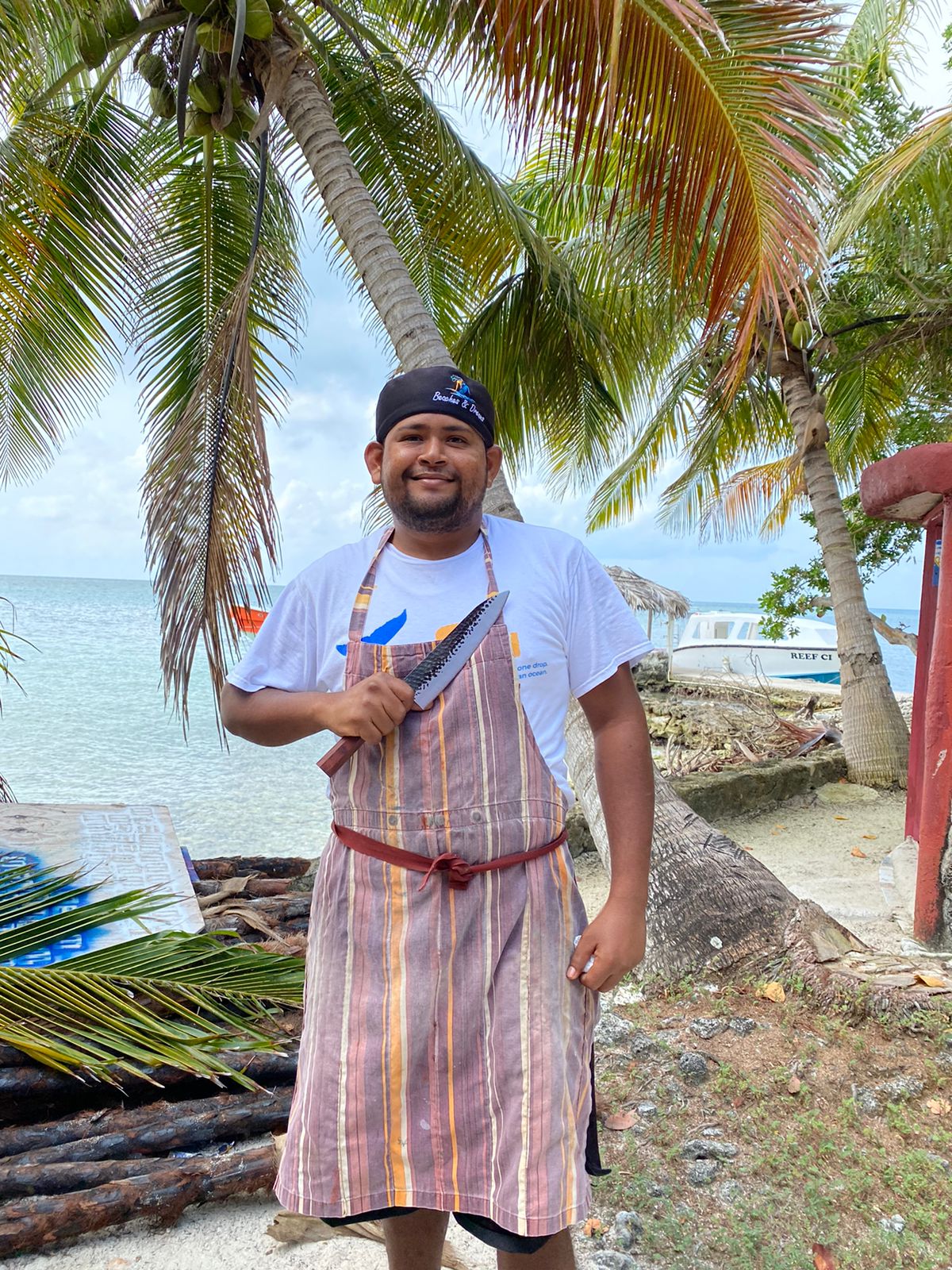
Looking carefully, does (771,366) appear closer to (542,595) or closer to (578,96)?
(578,96)

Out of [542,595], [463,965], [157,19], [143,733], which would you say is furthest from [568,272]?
[143,733]

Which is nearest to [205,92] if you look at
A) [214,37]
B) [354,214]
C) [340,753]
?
[214,37]

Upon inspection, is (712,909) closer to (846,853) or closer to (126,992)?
(126,992)

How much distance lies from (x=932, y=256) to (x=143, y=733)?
23.5 m

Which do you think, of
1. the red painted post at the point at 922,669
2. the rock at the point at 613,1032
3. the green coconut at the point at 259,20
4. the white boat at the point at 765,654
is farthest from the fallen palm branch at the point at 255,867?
the white boat at the point at 765,654

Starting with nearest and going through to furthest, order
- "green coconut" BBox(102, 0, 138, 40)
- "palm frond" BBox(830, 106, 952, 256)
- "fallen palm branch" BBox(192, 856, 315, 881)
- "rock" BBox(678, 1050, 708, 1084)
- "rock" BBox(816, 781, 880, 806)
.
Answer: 1. "rock" BBox(678, 1050, 708, 1084)
2. "green coconut" BBox(102, 0, 138, 40)
3. "fallen palm branch" BBox(192, 856, 315, 881)
4. "palm frond" BBox(830, 106, 952, 256)
5. "rock" BBox(816, 781, 880, 806)

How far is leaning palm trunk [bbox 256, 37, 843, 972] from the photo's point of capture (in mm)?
→ 4121

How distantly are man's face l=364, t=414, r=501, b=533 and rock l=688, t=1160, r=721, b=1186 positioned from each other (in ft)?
7.38

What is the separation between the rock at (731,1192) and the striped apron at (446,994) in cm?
134

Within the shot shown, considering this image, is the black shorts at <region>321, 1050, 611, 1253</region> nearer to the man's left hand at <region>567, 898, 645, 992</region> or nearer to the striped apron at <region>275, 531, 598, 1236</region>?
the striped apron at <region>275, 531, 598, 1236</region>

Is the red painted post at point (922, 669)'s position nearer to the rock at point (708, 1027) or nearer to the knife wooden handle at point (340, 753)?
the rock at point (708, 1027)

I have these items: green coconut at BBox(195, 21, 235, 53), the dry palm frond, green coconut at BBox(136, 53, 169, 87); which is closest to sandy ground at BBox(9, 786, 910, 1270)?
the dry palm frond

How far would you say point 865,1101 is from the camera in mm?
3143

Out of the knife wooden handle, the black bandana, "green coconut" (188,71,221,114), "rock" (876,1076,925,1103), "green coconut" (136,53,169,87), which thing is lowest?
"rock" (876,1076,925,1103)
